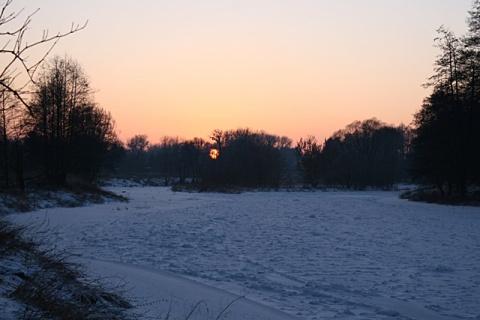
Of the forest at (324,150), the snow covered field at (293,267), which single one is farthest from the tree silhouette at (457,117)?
the snow covered field at (293,267)

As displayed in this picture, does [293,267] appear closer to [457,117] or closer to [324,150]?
[457,117]

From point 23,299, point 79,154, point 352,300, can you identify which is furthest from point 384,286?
point 79,154

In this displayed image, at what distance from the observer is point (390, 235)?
15383 mm

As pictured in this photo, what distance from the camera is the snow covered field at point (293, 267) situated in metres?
7.00

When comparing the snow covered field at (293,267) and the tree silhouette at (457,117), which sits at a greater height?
the tree silhouette at (457,117)

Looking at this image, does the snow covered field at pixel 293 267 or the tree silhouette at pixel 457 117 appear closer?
the snow covered field at pixel 293 267

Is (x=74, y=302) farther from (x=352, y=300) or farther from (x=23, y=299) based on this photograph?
(x=352, y=300)

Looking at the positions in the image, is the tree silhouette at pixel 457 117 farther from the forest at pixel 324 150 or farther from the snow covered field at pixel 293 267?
the snow covered field at pixel 293 267

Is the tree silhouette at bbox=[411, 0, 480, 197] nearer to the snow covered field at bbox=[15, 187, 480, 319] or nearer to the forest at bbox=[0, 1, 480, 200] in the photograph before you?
the forest at bbox=[0, 1, 480, 200]

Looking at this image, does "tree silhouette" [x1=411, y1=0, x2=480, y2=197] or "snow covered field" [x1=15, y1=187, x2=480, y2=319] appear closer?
"snow covered field" [x1=15, y1=187, x2=480, y2=319]

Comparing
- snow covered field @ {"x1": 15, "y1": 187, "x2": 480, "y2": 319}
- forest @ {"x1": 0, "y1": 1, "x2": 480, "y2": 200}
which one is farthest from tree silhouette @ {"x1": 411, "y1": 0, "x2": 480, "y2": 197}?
snow covered field @ {"x1": 15, "y1": 187, "x2": 480, "y2": 319}

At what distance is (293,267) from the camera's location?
9.96 m

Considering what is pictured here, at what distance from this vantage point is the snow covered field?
700 cm

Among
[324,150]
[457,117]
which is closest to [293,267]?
[457,117]
